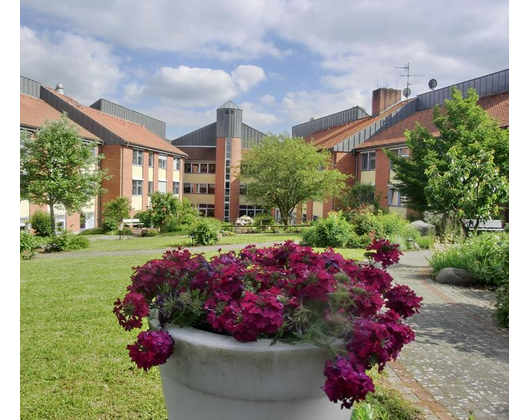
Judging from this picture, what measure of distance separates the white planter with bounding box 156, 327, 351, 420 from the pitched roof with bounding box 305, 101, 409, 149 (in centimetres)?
3489

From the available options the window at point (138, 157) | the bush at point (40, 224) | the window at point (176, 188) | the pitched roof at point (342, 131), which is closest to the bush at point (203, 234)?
the bush at point (40, 224)

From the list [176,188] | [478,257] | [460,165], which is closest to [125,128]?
[176,188]

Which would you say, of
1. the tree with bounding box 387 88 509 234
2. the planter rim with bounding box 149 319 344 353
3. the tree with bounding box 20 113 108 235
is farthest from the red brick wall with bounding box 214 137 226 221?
the planter rim with bounding box 149 319 344 353

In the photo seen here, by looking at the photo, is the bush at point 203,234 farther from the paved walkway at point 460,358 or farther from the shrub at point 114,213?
the shrub at point 114,213

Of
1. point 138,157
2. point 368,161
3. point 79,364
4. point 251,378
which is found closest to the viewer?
point 251,378

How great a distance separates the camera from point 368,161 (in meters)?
35.0

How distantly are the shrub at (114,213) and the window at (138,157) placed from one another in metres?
6.46

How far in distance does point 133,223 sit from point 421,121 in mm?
22641

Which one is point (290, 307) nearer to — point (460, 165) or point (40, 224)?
point (460, 165)

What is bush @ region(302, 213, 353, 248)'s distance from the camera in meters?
19.3

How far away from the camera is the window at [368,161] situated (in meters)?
34.4

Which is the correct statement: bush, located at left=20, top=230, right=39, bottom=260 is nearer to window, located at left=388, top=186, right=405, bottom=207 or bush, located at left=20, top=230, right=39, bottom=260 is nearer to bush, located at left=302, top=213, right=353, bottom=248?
bush, located at left=302, top=213, right=353, bottom=248
